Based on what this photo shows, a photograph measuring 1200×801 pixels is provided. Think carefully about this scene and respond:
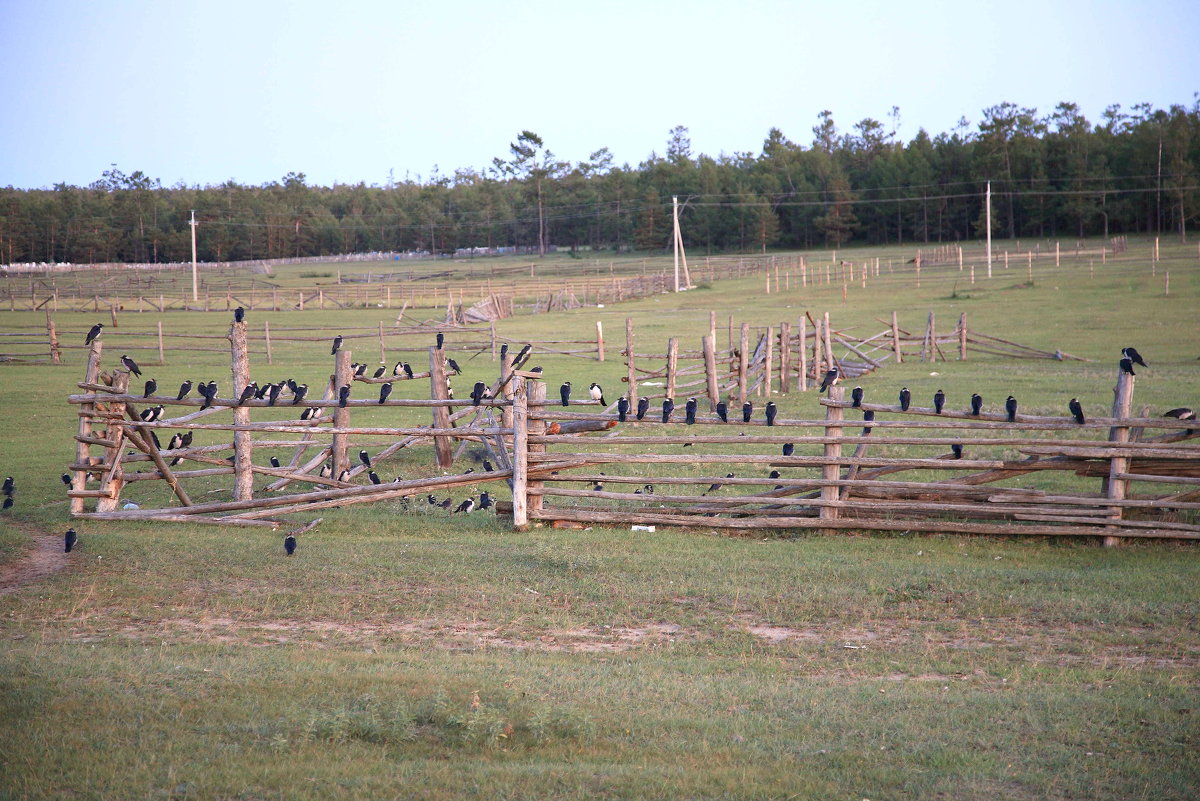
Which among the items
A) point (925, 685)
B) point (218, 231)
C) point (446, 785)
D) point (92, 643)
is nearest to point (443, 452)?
point (92, 643)

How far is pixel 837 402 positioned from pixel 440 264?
8139 centimetres

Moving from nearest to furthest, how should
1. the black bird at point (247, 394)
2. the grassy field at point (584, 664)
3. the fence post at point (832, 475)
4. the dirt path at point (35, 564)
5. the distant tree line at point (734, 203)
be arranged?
the grassy field at point (584, 664) → the dirt path at point (35, 564) → the fence post at point (832, 475) → the black bird at point (247, 394) → the distant tree line at point (734, 203)

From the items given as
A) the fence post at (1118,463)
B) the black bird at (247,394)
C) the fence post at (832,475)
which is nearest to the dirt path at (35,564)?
the black bird at (247,394)

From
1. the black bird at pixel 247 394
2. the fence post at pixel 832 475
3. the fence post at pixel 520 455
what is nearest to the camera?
the fence post at pixel 832 475

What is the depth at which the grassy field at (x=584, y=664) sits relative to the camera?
4.34 metres

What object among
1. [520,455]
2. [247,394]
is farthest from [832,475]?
[247,394]

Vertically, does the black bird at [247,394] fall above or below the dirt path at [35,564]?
above

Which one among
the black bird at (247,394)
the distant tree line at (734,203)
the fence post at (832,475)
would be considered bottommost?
the fence post at (832,475)

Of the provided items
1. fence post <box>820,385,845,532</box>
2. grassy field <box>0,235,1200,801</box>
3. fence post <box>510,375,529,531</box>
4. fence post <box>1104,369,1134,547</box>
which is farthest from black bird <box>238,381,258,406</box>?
fence post <box>1104,369,1134,547</box>

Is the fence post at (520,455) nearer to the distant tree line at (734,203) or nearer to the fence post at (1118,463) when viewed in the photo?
the fence post at (1118,463)

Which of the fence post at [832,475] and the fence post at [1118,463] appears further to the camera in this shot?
the fence post at [832,475]

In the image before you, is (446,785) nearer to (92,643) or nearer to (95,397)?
(92,643)

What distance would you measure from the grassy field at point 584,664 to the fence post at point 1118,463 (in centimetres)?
31

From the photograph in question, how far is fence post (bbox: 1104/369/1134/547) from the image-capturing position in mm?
8977
